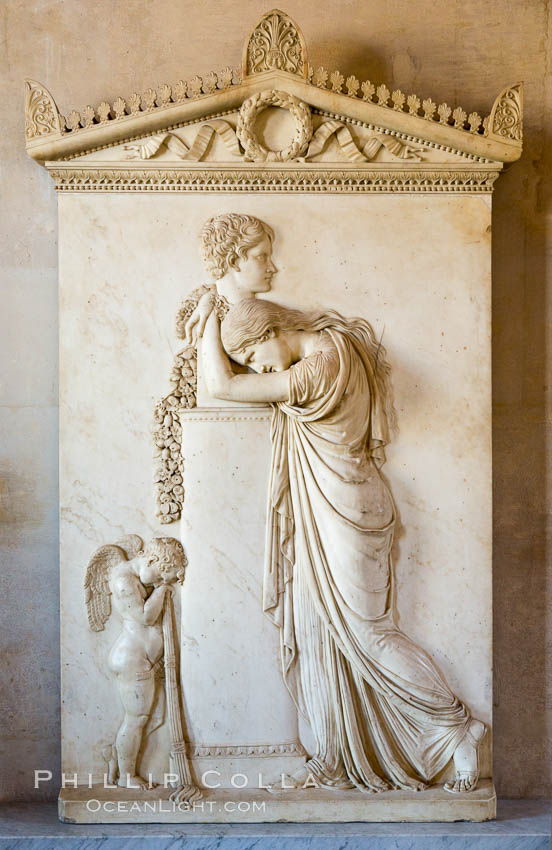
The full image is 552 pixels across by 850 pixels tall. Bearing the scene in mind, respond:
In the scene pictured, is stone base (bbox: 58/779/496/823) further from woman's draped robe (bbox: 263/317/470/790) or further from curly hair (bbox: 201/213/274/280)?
curly hair (bbox: 201/213/274/280)

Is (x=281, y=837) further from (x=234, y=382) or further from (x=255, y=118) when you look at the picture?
(x=255, y=118)

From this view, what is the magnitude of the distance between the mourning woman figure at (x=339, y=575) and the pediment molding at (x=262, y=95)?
0.77 metres

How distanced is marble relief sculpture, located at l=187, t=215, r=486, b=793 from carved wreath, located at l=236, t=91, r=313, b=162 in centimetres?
27

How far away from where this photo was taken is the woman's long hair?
11.2 feet

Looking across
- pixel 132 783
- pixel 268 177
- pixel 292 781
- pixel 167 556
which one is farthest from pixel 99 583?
pixel 268 177

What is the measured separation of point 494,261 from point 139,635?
6.99 feet

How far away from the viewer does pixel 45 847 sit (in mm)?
3352

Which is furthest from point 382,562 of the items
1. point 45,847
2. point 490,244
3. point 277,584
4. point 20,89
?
point 20,89

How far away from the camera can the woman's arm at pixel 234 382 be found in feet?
11.1

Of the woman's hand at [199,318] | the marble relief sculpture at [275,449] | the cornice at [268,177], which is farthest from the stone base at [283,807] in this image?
the cornice at [268,177]

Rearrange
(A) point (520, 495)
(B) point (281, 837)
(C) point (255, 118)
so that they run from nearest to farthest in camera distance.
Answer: (B) point (281, 837) < (C) point (255, 118) < (A) point (520, 495)

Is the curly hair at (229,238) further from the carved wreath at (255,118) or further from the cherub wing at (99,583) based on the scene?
the cherub wing at (99,583)

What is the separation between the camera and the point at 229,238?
3441 mm

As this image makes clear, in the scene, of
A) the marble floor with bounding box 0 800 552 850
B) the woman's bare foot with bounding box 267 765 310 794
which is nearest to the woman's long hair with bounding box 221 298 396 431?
the woman's bare foot with bounding box 267 765 310 794
